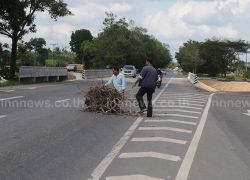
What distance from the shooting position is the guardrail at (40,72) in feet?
139

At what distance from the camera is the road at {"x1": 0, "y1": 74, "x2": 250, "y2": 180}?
833cm

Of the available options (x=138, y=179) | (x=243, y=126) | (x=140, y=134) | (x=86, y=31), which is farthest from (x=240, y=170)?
(x=86, y=31)

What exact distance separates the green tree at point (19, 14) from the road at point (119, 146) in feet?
87.9

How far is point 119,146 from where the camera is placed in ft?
35.7

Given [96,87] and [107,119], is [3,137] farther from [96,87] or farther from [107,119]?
[96,87]

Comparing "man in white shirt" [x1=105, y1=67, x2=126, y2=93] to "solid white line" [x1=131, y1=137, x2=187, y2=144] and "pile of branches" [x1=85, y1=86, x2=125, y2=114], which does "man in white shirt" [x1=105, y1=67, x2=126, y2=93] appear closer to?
"pile of branches" [x1=85, y1=86, x2=125, y2=114]

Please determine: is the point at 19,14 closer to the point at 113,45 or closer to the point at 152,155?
the point at 152,155

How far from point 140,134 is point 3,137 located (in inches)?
129

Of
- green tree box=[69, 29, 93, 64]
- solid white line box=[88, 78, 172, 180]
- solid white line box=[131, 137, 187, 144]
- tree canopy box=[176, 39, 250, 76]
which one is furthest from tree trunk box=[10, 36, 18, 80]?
green tree box=[69, 29, 93, 64]

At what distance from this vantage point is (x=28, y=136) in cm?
1166

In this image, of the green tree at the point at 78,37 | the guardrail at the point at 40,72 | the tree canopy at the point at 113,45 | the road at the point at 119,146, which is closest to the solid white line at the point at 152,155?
the road at the point at 119,146

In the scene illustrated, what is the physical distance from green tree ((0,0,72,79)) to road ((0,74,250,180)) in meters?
26.8

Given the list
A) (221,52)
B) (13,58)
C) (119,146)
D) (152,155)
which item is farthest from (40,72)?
(221,52)

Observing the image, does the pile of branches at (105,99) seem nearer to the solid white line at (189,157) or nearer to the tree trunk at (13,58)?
the solid white line at (189,157)
